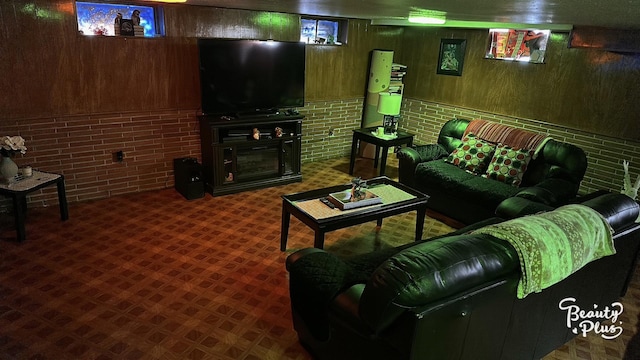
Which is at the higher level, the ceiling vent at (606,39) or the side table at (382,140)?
the ceiling vent at (606,39)

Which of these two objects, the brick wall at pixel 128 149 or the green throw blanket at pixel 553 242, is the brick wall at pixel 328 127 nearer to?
the brick wall at pixel 128 149

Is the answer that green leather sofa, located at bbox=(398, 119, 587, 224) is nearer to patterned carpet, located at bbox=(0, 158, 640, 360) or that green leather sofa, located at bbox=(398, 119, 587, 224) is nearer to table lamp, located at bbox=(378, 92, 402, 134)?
patterned carpet, located at bbox=(0, 158, 640, 360)

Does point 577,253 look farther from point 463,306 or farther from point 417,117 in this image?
point 417,117

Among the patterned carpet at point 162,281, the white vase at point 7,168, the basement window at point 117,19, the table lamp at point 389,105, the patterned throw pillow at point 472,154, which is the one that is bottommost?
the patterned carpet at point 162,281

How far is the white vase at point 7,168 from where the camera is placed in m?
3.76

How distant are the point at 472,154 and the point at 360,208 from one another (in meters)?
1.88

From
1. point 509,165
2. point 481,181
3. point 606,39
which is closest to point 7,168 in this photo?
point 481,181

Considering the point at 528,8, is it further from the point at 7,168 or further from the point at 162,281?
the point at 7,168

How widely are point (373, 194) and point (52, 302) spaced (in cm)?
254

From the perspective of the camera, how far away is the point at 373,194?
370 centimetres

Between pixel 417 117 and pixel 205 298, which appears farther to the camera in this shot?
pixel 417 117

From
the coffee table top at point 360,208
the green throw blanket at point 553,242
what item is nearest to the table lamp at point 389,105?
the coffee table top at point 360,208

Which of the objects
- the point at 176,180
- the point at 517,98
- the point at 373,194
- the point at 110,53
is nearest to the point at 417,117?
the point at 517,98

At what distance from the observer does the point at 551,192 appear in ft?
12.7
